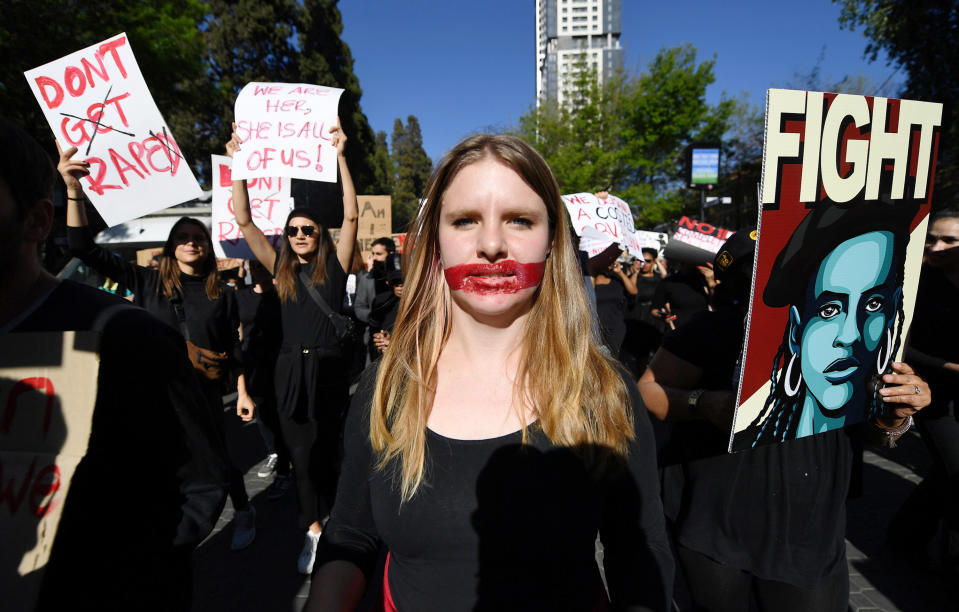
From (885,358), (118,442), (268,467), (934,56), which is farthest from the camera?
(934,56)

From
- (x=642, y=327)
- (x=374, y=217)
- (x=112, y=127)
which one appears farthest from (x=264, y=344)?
(x=374, y=217)

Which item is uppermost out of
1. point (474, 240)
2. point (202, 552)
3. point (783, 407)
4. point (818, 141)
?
point (818, 141)

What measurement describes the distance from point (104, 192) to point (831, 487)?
3795mm

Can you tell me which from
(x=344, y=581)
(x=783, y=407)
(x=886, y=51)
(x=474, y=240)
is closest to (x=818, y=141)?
(x=783, y=407)

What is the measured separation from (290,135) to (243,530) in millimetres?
2813

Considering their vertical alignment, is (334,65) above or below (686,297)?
above

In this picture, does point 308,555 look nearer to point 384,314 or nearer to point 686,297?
point 384,314

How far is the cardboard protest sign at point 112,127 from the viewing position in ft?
10.00

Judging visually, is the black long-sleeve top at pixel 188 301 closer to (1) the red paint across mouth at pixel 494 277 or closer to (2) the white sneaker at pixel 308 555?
(2) the white sneaker at pixel 308 555

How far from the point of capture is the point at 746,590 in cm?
184

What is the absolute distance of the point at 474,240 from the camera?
1.35 metres

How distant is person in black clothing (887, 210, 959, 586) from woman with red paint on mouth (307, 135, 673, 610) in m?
2.57

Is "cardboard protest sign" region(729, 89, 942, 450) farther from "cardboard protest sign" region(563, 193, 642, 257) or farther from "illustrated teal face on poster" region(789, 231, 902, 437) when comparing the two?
"cardboard protest sign" region(563, 193, 642, 257)

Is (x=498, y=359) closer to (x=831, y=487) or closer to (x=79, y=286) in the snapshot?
(x=79, y=286)
